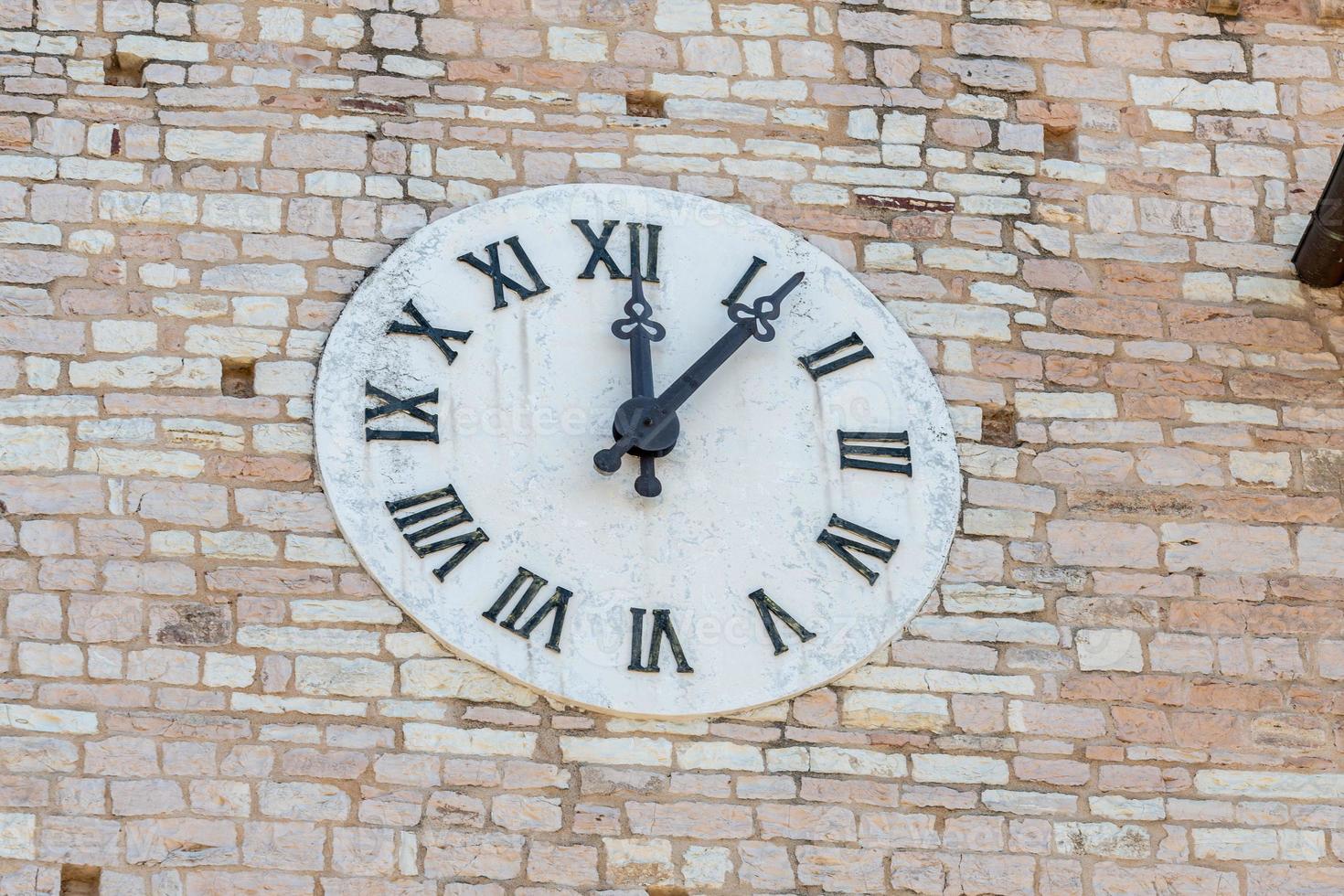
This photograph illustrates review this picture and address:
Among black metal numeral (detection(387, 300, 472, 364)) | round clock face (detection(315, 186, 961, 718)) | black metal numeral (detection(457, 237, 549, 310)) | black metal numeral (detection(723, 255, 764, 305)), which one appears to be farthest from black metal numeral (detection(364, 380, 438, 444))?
black metal numeral (detection(723, 255, 764, 305))

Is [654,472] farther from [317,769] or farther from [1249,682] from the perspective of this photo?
[1249,682]

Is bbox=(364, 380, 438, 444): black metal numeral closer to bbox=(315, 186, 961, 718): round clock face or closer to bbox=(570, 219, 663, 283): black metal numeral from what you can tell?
bbox=(315, 186, 961, 718): round clock face

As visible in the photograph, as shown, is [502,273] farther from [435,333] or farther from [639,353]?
[639,353]

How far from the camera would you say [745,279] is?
6.21 meters

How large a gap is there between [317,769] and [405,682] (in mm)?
303

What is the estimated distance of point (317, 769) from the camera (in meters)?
5.45

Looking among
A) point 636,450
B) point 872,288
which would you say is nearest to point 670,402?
point 636,450

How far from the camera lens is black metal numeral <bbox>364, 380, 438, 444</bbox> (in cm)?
582

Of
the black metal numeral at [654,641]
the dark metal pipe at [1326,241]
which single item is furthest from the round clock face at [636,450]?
the dark metal pipe at [1326,241]

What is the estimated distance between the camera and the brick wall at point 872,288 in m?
5.48

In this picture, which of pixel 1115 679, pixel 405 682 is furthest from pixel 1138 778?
pixel 405 682

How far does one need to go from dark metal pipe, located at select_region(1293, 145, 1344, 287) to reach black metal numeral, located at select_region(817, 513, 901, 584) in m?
1.55

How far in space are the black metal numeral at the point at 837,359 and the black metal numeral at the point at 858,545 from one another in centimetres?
43

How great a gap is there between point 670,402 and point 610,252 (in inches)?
22.5
